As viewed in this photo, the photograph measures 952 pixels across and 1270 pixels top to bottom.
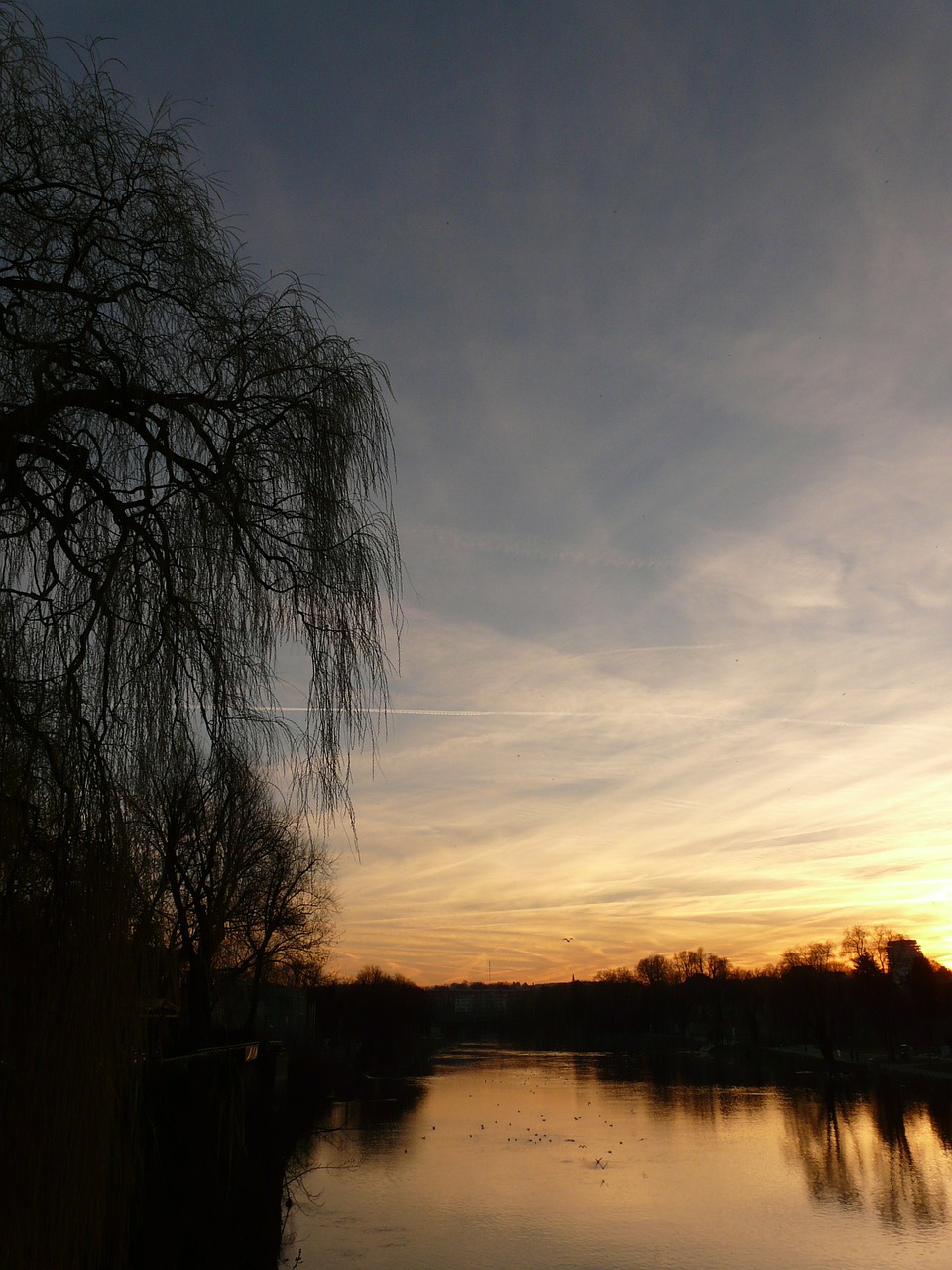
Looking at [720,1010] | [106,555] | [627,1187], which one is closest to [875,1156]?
[627,1187]

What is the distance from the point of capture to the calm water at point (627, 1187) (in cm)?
1488

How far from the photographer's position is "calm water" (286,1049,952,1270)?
14883 millimetres

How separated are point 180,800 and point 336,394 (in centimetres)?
182

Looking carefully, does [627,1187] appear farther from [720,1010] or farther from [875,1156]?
[720,1010]

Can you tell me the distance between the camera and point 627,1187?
64.8 ft

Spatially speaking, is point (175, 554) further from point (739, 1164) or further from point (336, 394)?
point (739, 1164)

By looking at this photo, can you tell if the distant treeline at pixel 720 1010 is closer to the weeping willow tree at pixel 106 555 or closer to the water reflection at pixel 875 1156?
the water reflection at pixel 875 1156

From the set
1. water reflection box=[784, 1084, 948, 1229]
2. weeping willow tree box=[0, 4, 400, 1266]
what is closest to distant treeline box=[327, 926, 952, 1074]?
water reflection box=[784, 1084, 948, 1229]

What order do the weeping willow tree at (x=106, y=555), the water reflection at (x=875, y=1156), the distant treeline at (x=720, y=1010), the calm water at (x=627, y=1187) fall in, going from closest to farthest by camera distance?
the weeping willow tree at (x=106, y=555)
the calm water at (x=627, y=1187)
the water reflection at (x=875, y=1156)
the distant treeline at (x=720, y=1010)

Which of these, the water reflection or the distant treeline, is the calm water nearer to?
the water reflection

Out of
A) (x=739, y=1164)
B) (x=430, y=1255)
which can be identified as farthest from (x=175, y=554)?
(x=739, y=1164)

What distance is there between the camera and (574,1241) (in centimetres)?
1549

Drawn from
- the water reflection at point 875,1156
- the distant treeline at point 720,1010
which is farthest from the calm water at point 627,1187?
the distant treeline at point 720,1010

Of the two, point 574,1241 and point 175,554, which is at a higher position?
point 175,554
